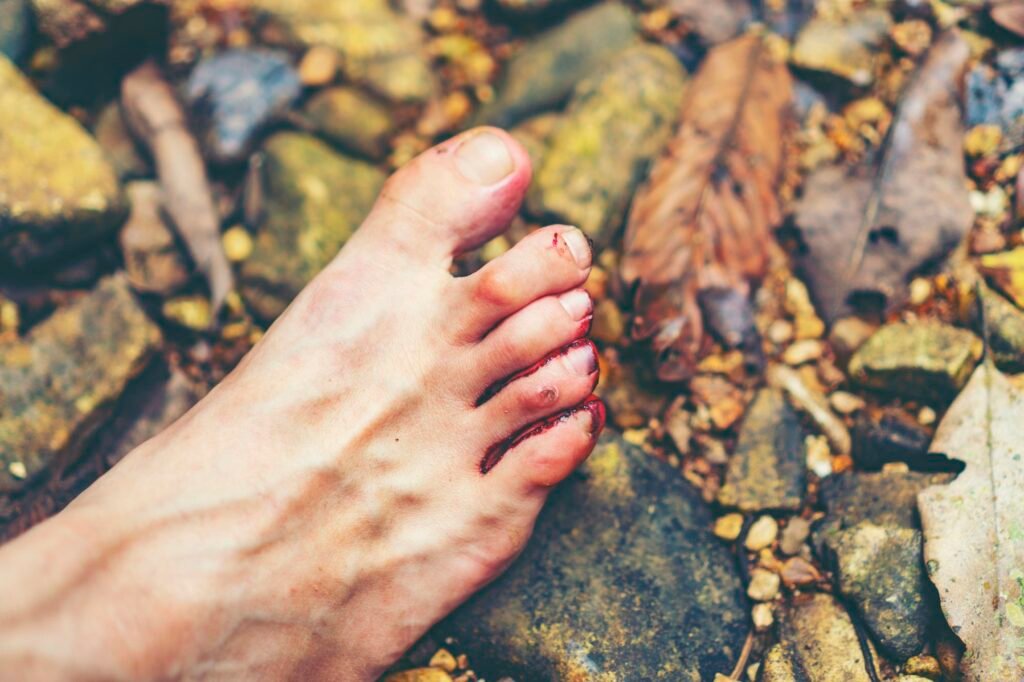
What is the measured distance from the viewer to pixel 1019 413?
1731mm

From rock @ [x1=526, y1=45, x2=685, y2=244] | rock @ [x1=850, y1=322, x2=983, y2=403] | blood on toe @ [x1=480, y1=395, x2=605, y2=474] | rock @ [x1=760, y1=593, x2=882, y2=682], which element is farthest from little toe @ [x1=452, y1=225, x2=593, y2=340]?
rock @ [x1=760, y1=593, x2=882, y2=682]

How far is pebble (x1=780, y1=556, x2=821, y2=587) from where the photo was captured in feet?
5.75

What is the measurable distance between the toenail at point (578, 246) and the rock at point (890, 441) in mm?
855

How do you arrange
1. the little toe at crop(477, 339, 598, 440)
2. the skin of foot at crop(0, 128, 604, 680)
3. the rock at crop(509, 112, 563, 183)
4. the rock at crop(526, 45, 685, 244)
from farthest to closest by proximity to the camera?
1. the rock at crop(509, 112, 563, 183)
2. the rock at crop(526, 45, 685, 244)
3. the little toe at crop(477, 339, 598, 440)
4. the skin of foot at crop(0, 128, 604, 680)

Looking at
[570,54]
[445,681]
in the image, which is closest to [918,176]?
[570,54]

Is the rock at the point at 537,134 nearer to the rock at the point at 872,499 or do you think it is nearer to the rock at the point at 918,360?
the rock at the point at 918,360

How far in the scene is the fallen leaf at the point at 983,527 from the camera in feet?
5.05

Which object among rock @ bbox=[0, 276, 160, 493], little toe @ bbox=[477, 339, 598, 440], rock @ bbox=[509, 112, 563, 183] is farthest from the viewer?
rock @ bbox=[509, 112, 563, 183]

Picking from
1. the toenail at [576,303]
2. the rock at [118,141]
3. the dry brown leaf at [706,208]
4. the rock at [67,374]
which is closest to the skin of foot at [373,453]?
the toenail at [576,303]

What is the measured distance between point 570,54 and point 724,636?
1.76 meters

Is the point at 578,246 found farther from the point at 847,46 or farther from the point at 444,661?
the point at 847,46

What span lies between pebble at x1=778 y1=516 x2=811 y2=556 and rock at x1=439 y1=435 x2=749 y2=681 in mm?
141

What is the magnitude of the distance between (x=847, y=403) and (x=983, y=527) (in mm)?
428

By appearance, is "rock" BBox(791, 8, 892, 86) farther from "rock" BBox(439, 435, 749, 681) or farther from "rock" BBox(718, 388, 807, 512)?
"rock" BBox(439, 435, 749, 681)
